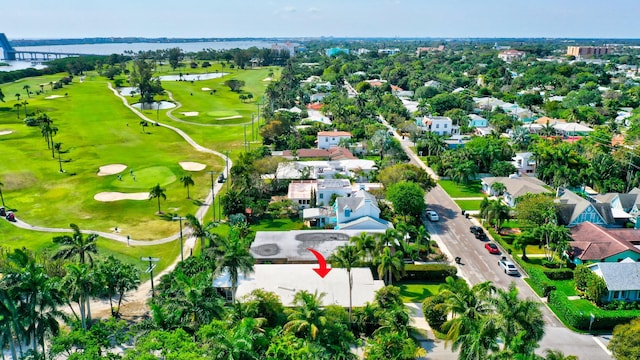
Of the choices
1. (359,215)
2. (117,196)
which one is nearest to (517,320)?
→ (359,215)

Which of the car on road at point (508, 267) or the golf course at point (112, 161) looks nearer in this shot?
the car on road at point (508, 267)

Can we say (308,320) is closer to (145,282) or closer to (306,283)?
(306,283)

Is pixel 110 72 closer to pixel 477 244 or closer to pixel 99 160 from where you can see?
pixel 99 160

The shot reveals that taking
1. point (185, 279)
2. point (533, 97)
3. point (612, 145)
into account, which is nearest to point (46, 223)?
point (185, 279)

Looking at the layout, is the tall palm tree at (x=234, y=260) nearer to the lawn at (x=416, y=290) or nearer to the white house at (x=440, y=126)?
the lawn at (x=416, y=290)

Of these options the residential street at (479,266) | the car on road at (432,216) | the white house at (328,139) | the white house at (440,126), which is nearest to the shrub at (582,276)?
the residential street at (479,266)
